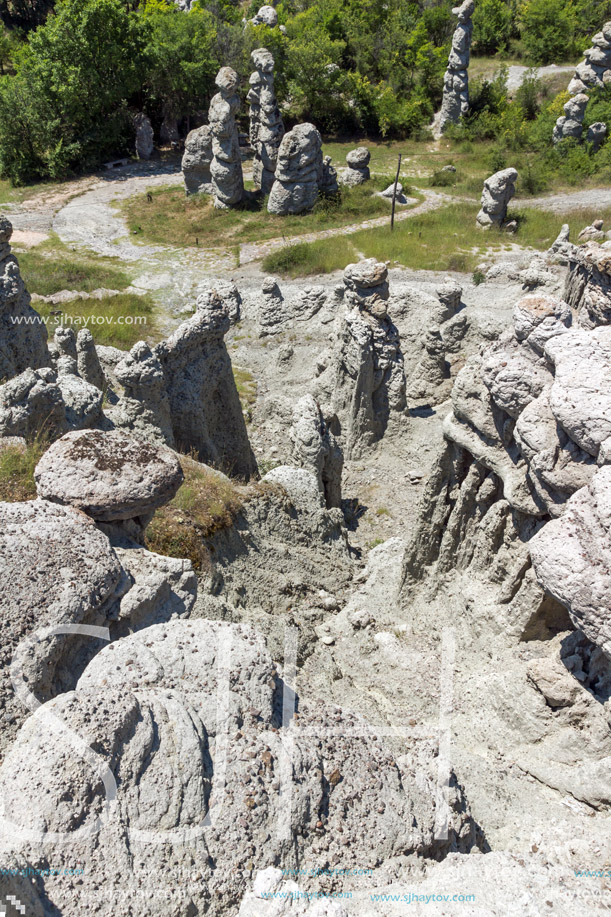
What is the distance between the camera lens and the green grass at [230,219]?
30703 millimetres

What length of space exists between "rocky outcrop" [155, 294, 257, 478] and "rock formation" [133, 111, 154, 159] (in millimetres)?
33151

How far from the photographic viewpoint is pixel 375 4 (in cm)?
4822

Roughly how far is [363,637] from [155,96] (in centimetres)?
4166

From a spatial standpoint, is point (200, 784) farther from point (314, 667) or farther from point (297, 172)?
point (297, 172)

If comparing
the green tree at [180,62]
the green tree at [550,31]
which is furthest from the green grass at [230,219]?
the green tree at [550,31]

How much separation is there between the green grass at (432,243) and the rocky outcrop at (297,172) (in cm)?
449

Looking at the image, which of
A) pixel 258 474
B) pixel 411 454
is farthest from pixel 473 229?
pixel 258 474

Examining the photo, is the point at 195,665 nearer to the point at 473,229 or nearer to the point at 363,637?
the point at 363,637

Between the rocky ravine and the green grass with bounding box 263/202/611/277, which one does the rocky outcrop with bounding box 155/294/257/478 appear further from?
the green grass with bounding box 263/202/611/277

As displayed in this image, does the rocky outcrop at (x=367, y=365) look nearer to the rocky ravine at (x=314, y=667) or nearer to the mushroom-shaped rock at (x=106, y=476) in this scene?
the rocky ravine at (x=314, y=667)

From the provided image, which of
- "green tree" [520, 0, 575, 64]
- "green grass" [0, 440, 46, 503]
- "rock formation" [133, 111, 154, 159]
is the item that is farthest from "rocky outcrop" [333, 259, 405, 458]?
"green tree" [520, 0, 575, 64]

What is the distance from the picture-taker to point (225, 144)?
31.5 metres

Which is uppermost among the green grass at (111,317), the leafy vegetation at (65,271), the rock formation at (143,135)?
the rock formation at (143,135)

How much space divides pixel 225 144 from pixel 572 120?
18.9 metres
